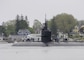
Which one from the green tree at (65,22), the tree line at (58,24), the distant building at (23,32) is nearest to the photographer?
the distant building at (23,32)

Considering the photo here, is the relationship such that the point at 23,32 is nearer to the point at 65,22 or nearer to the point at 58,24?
the point at 58,24
